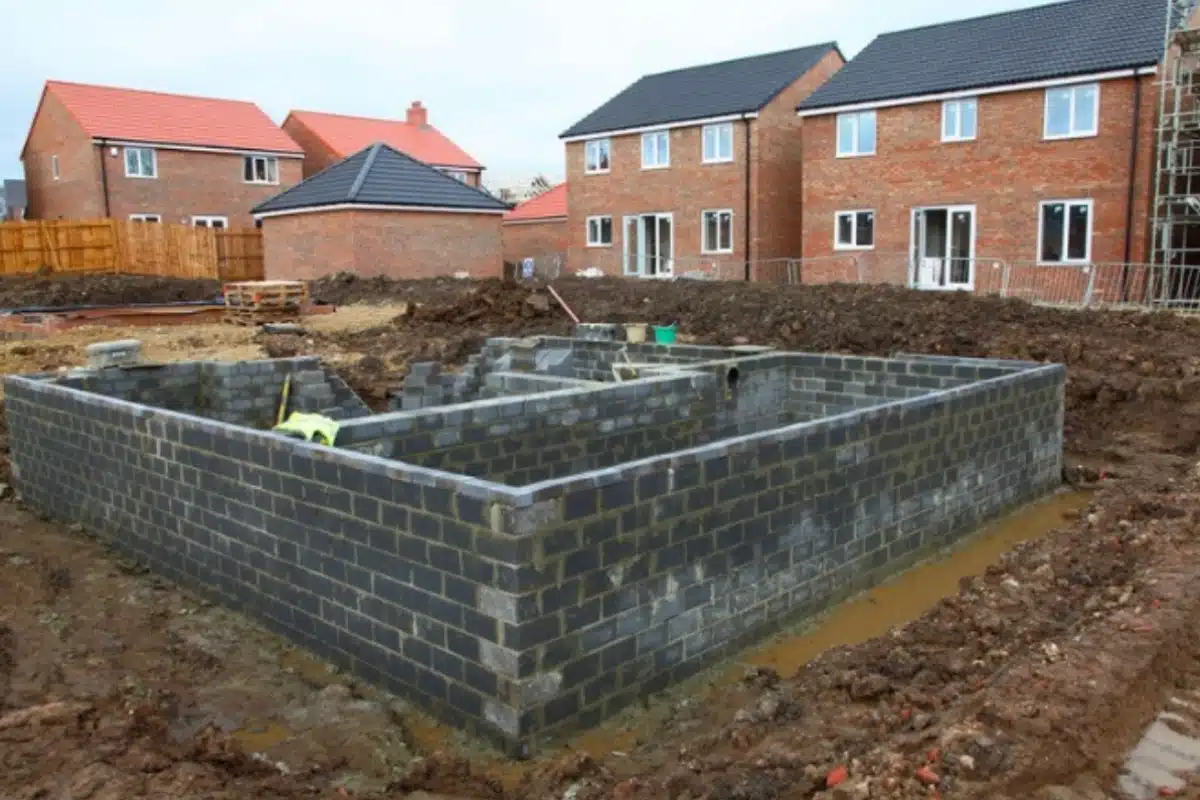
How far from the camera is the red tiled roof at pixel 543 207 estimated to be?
42.4m

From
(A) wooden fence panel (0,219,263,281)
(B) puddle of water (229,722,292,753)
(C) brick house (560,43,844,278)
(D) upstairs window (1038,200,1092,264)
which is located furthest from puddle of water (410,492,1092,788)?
(A) wooden fence panel (0,219,263,281)

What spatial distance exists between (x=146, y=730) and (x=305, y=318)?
654 inches

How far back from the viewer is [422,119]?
49438 millimetres

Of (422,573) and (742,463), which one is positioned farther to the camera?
(742,463)

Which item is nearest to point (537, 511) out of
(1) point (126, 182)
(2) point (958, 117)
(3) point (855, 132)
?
(2) point (958, 117)

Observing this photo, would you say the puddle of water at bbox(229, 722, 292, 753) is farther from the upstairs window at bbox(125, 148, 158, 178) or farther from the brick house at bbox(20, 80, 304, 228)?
the upstairs window at bbox(125, 148, 158, 178)

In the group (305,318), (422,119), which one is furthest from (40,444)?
(422,119)

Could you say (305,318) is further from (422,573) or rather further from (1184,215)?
(1184,215)

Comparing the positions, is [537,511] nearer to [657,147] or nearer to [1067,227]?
[1067,227]

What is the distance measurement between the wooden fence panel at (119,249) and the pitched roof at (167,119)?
6.12 m

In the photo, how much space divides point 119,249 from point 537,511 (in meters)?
30.6

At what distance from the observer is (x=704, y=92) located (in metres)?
31.3

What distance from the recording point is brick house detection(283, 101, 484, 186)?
43500 millimetres

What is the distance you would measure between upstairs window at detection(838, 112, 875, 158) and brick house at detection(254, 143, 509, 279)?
1058 cm
